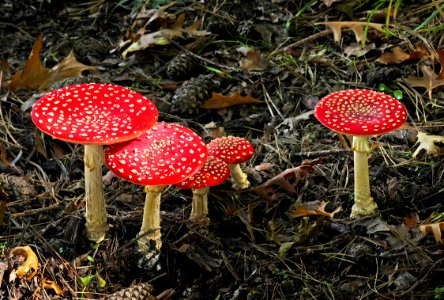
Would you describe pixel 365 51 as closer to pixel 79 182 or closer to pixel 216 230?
pixel 216 230

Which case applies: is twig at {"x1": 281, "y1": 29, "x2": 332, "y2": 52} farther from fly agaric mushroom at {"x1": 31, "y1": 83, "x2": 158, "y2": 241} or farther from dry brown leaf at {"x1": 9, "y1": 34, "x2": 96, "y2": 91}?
fly agaric mushroom at {"x1": 31, "y1": 83, "x2": 158, "y2": 241}

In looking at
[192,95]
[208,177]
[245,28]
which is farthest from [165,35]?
[208,177]

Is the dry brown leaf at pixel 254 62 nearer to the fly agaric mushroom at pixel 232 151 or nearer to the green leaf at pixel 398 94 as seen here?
the green leaf at pixel 398 94

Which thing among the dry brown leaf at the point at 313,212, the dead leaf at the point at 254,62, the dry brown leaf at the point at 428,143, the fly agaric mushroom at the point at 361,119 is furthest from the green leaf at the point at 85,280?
the dead leaf at the point at 254,62

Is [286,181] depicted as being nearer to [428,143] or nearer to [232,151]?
[232,151]

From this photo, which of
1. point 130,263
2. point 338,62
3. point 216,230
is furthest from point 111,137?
point 338,62

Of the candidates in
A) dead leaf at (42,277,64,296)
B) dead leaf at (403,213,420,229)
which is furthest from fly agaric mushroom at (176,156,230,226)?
dead leaf at (403,213,420,229)
